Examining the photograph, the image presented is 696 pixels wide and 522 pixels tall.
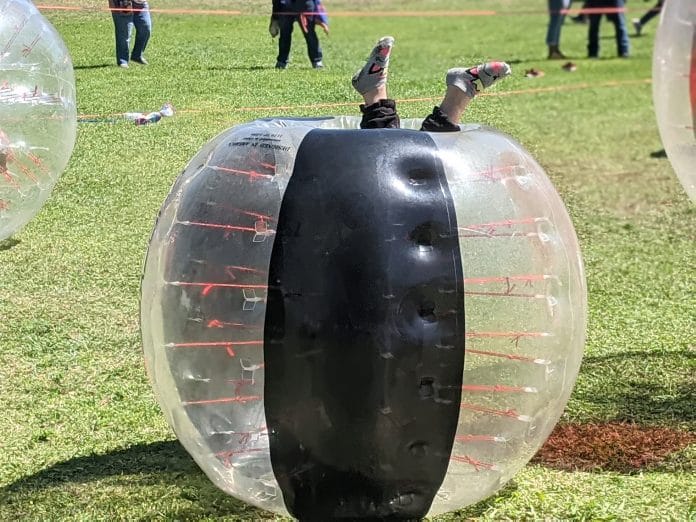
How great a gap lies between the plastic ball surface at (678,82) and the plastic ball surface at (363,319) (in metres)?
0.88

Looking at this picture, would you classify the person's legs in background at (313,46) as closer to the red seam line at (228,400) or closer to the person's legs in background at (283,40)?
the person's legs in background at (283,40)

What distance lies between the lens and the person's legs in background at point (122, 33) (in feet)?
13.7

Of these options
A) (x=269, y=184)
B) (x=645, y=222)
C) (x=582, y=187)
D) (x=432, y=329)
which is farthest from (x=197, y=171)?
(x=582, y=187)

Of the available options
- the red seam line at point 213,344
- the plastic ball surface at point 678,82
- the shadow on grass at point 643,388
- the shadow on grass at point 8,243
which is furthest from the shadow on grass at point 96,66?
the shadow on grass at point 643,388

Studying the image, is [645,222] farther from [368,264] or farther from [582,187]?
[368,264]

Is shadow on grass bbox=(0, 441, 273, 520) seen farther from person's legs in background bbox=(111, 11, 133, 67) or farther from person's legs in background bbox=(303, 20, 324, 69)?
person's legs in background bbox=(303, 20, 324, 69)

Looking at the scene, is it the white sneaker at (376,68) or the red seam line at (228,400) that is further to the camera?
the white sneaker at (376,68)

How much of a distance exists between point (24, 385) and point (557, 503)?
6.85 ft

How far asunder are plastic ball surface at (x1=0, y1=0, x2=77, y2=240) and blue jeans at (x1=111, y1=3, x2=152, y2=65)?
0.73 ft

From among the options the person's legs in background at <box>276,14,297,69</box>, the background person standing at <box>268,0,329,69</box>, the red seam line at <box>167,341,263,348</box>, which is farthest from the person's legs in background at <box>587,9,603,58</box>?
the red seam line at <box>167,341,263,348</box>

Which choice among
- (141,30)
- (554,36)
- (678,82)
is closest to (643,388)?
(678,82)

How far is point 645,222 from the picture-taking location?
6293mm

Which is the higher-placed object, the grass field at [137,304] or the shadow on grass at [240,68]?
the shadow on grass at [240,68]

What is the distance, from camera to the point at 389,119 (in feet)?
9.64
